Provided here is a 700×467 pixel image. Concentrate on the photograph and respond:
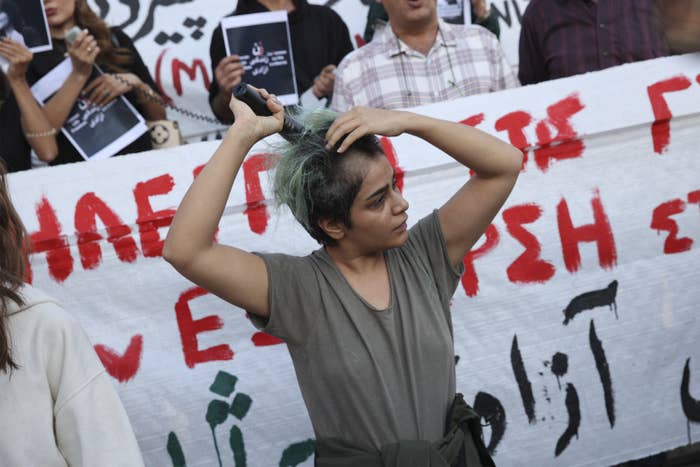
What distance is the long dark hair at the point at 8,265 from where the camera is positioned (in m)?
1.70

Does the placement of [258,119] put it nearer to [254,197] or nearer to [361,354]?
[361,354]

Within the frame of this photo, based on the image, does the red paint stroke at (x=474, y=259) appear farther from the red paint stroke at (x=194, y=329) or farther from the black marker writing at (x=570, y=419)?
the red paint stroke at (x=194, y=329)

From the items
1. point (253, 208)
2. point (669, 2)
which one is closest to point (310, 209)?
point (253, 208)

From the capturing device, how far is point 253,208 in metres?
2.95

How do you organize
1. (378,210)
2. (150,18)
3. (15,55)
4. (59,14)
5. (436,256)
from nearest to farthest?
1. (378,210)
2. (436,256)
3. (15,55)
4. (59,14)
5. (150,18)

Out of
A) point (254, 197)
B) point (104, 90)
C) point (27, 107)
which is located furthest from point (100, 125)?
point (254, 197)

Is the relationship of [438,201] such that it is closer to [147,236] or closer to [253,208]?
[253,208]

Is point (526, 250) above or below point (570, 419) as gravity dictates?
above

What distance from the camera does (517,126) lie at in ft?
10.0

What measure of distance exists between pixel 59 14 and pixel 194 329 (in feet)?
4.72

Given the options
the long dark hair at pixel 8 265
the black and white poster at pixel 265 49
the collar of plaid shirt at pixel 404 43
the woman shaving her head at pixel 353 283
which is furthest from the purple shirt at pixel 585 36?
the long dark hair at pixel 8 265

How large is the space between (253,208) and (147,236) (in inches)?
12.6

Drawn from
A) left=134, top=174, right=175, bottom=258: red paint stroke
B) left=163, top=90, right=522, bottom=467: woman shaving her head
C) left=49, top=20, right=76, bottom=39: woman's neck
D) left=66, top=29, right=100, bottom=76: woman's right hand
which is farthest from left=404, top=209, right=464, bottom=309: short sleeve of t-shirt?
left=49, top=20, right=76, bottom=39: woman's neck

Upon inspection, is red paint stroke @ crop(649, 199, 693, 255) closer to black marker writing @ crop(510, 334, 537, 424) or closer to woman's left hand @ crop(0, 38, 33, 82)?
black marker writing @ crop(510, 334, 537, 424)
